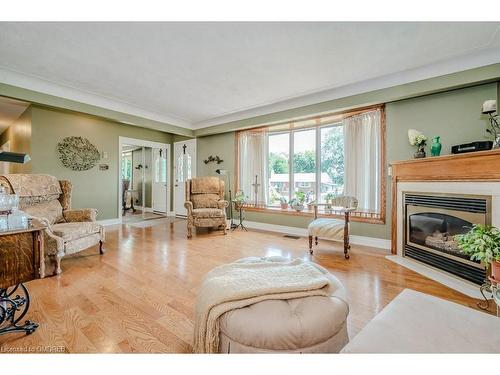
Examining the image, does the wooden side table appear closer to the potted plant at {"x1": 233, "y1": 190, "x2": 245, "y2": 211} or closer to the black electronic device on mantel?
the potted plant at {"x1": 233, "y1": 190, "x2": 245, "y2": 211}

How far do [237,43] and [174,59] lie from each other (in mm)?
834

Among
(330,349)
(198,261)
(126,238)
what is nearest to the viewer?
(330,349)

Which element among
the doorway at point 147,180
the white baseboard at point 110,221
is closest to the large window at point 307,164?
the doorway at point 147,180

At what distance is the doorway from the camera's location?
623 cm

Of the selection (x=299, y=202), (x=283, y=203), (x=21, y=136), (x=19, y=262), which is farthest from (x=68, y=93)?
(x=299, y=202)

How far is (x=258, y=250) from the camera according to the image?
3.28 m

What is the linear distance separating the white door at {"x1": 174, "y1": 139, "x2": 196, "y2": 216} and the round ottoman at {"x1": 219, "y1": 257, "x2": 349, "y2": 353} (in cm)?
534

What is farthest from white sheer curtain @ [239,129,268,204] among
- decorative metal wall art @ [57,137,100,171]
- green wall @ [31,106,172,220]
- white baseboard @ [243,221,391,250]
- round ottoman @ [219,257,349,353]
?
round ottoman @ [219,257,349,353]

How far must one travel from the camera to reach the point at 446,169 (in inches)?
95.2

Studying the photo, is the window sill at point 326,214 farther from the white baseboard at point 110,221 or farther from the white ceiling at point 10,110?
the white ceiling at point 10,110

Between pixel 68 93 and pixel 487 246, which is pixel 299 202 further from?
pixel 68 93

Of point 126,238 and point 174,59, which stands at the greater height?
point 174,59
